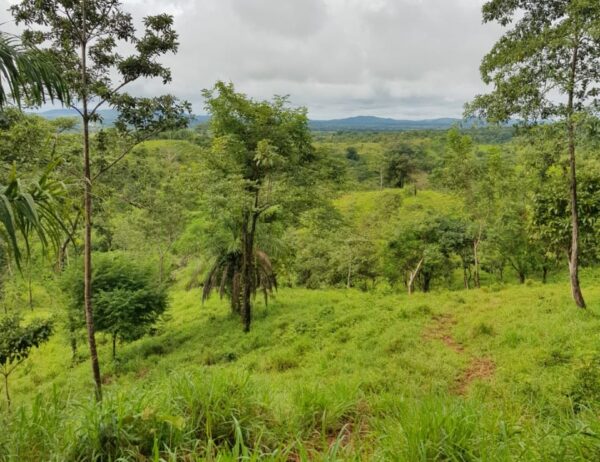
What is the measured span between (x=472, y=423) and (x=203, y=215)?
40.6ft

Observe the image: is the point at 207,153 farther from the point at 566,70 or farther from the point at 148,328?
the point at 566,70

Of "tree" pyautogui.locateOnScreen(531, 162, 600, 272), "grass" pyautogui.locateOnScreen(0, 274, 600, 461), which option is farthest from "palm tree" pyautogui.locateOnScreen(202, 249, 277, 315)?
"tree" pyautogui.locateOnScreen(531, 162, 600, 272)

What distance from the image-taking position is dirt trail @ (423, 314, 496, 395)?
6811mm

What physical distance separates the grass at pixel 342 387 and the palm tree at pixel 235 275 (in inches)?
42.3

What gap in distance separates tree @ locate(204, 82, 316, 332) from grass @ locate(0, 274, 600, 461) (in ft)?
13.5

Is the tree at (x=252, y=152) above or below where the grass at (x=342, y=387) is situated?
above

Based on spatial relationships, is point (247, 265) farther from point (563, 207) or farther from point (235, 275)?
point (563, 207)

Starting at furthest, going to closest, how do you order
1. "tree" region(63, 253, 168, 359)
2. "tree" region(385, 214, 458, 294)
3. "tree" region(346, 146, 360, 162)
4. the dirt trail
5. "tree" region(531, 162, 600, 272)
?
"tree" region(346, 146, 360, 162)
"tree" region(385, 214, 458, 294)
"tree" region(63, 253, 168, 359)
"tree" region(531, 162, 600, 272)
the dirt trail

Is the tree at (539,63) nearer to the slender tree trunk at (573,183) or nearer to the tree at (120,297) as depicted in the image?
the slender tree trunk at (573,183)

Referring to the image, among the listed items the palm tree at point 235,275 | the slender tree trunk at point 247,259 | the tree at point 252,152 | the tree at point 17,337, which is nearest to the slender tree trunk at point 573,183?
the tree at point 252,152

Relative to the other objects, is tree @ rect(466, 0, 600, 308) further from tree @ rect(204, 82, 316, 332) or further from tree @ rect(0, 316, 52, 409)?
tree @ rect(0, 316, 52, 409)

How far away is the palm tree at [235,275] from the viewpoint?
1405 cm

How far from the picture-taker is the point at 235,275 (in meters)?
14.0

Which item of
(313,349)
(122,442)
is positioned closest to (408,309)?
(313,349)
